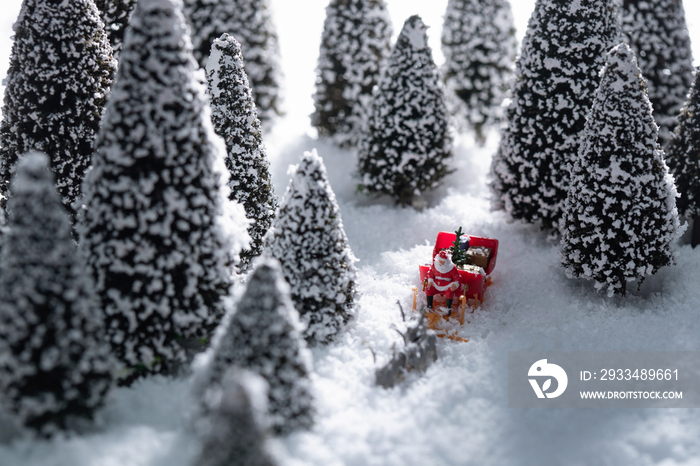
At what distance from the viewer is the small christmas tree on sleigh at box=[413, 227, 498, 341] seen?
1129cm

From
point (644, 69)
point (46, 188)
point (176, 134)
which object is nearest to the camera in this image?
point (46, 188)

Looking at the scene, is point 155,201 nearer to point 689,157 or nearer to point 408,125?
point 408,125

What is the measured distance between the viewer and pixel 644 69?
660 inches

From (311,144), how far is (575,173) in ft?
41.7

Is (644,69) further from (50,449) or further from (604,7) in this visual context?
(50,449)

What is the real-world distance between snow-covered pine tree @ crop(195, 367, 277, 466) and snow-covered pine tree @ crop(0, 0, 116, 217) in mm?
8079

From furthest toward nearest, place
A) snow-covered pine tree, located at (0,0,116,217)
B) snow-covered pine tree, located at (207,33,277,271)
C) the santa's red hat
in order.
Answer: snow-covered pine tree, located at (207,33,277,271) < the santa's red hat < snow-covered pine tree, located at (0,0,116,217)

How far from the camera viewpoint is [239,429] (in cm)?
556

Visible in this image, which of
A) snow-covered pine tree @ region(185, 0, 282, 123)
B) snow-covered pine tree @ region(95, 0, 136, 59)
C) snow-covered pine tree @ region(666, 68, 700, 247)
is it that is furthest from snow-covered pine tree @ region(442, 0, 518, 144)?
snow-covered pine tree @ region(95, 0, 136, 59)

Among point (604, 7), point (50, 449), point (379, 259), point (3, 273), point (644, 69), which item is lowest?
point (50, 449)

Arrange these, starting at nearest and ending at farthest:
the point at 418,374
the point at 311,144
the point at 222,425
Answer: the point at 222,425 → the point at 418,374 → the point at 311,144

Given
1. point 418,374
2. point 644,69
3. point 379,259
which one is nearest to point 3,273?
point 418,374

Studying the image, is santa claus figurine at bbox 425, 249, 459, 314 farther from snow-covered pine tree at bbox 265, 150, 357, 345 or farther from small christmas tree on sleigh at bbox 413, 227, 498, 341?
snow-covered pine tree at bbox 265, 150, 357, 345

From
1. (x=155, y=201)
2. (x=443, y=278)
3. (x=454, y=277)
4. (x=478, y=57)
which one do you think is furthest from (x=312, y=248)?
(x=478, y=57)
